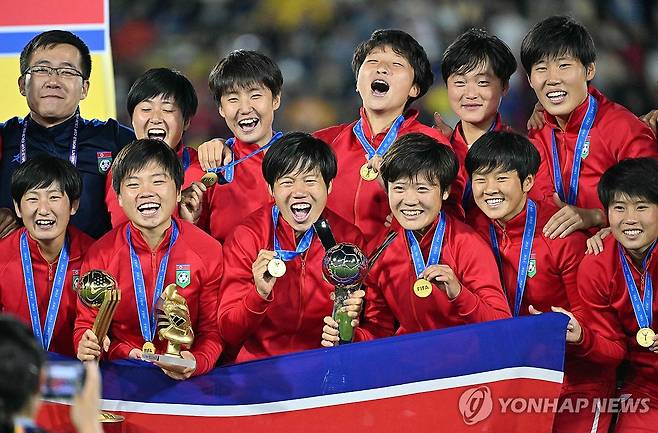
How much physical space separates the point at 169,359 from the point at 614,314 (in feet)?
4.89

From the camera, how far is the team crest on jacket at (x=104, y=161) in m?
4.35

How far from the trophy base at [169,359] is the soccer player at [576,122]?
1553 millimetres

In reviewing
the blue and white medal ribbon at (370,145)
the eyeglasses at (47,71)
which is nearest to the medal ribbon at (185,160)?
the eyeglasses at (47,71)

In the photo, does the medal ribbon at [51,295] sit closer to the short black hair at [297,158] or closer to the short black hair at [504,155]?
the short black hair at [297,158]

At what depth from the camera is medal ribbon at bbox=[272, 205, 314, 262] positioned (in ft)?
12.0

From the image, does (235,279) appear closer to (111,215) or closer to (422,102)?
(111,215)

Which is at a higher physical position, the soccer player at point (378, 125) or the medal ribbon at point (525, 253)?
the soccer player at point (378, 125)

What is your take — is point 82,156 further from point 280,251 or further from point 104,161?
point 280,251

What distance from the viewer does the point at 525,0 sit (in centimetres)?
615

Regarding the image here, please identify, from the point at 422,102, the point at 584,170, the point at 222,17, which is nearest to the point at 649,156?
the point at 584,170

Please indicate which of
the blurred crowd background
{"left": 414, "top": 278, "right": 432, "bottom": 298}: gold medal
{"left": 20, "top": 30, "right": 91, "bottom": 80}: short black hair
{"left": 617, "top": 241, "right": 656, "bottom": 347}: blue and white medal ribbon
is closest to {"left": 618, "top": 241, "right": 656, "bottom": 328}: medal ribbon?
{"left": 617, "top": 241, "right": 656, "bottom": 347}: blue and white medal ribbon

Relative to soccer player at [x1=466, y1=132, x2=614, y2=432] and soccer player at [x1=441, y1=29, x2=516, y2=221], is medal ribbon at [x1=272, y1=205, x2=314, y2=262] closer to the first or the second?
soccer player at [x1=466, y1=132, x2=614, y2=432]

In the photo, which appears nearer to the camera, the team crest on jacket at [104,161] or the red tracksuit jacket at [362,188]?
the red tracksuit jacket at [362,188]

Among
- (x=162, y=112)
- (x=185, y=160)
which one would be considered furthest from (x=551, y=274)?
(x=162, y=112)
